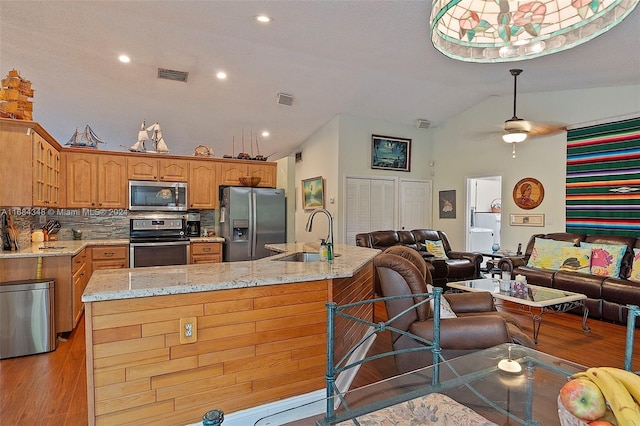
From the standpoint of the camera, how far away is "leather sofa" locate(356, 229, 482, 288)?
17.9 ft

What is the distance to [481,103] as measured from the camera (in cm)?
666

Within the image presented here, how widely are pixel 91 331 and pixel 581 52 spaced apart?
16.4 ft

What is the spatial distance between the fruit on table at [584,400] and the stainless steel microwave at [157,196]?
5.31 meters

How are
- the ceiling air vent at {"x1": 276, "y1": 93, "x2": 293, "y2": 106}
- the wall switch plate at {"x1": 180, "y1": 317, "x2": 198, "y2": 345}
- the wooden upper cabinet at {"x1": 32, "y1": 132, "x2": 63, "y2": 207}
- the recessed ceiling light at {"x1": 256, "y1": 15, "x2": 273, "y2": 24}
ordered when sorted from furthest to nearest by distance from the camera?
1. the ceiling air vent at {"x1": 276, "y1": 93, "x2": 293, "y2": 106}
2. the wooden upper cabinet at {"x1": 32, "y1": 132, "x2": 63, "y2": 207}
3. the recessed ceiling light at {"x1": 256, "y1": 15, "x2": 273, "y2": 24}
4. the wall switch plate at {"x1": 180, "y1": 317, "x2": 198, "y2": 345}

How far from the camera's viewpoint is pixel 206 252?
5.45 m

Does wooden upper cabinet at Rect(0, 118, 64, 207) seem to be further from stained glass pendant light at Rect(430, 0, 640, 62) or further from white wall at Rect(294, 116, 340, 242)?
white wall at Rect(294, 116, 340, 242)

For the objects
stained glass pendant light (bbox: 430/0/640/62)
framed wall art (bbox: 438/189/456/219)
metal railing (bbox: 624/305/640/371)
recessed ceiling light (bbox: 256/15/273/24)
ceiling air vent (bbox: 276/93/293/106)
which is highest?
recessed ceiling light (bbox: 256/15/273/24)

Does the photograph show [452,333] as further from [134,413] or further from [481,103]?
[481,103]

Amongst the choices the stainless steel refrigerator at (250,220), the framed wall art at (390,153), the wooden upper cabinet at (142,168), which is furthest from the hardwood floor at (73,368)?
the framed wall art at (390,153)

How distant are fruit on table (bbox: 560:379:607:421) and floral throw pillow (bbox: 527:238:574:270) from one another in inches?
185

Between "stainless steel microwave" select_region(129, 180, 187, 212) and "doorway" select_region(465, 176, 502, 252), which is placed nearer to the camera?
"stainless steel microwave" select_region(129, 180, 187, 212)

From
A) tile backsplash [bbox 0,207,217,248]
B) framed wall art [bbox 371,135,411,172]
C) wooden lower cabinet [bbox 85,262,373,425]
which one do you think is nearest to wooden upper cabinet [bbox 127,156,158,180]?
tile backsplash [bbox 0,207,217,248]

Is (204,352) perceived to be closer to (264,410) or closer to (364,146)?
(264,410)

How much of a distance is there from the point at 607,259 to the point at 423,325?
366 cm
